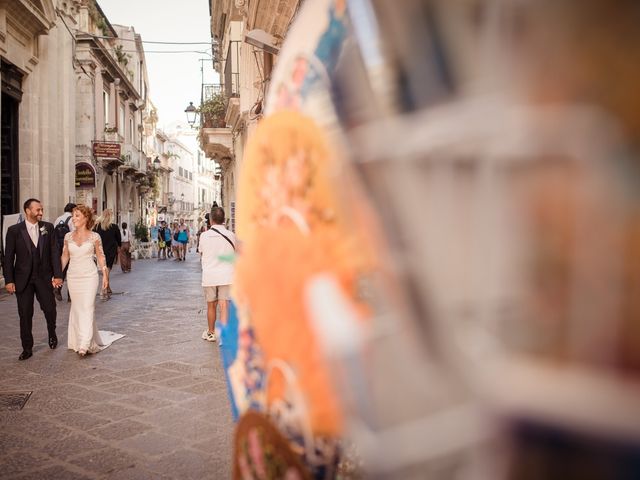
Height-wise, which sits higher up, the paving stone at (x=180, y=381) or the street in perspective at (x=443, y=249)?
the street in perspective at (x=443, y=249)

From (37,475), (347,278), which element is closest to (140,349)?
(37,475)

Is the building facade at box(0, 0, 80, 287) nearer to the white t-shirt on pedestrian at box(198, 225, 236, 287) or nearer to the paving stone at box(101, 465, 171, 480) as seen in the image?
the white t-shirt on pedestrian at box(198, 225, 236, 287)

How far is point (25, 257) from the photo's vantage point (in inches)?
242

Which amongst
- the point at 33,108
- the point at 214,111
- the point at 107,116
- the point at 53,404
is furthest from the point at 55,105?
the point at 53,404

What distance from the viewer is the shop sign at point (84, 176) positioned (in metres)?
21.1

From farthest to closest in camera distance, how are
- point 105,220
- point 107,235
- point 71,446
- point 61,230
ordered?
1. point 107,235
2. point 105,220
3. point 61,230
4. point 71,446

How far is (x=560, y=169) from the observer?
27.7 inches

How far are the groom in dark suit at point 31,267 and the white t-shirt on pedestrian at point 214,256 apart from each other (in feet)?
5.06

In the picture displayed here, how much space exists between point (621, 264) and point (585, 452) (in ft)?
0.70

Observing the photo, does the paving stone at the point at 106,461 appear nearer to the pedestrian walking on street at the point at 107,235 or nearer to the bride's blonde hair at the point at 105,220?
the pedestrian walking on street at the point at 107,235

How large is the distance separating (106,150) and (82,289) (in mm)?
18841

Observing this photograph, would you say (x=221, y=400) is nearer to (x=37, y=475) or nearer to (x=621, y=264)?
(x=37, y=475)

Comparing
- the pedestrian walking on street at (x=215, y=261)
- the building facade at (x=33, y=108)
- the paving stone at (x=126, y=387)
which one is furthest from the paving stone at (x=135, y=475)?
the building facade at (x=33, y=108)

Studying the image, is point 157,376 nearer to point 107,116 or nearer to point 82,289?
point 82,289
